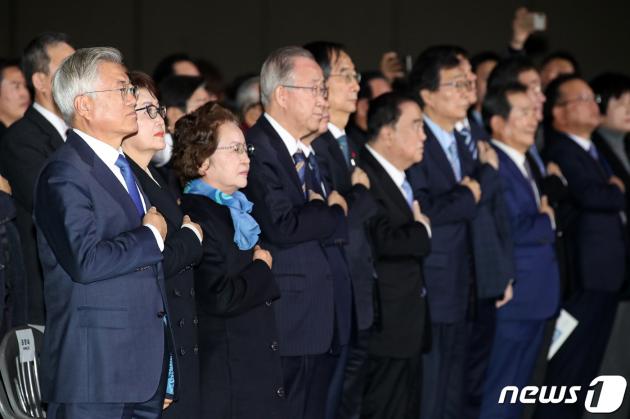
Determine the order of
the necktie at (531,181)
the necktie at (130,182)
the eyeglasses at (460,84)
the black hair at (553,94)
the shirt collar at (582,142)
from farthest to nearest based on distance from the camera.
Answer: the black hair at (553,94) → the shirt collar at (582,142) → the necktie at (531,181) → the eyeglasses at (460,84) → the necktie at (130,182)

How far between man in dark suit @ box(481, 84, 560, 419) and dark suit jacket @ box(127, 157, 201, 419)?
6.88 feet

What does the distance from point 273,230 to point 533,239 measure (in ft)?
5.46

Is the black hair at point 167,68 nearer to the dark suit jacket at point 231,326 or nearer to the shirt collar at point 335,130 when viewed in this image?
the shirt collar at point 335,130

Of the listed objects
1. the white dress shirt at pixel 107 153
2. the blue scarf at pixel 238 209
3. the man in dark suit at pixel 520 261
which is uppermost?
the white dress shirt at pixel 107 153

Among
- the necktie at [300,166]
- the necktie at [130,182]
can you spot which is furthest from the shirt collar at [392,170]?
the necktie at [130,182]

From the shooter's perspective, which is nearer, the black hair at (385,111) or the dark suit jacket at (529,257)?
the black hair at (385,111)

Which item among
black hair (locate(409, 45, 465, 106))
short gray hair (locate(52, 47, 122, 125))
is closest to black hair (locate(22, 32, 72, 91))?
short gray hair (locate(52, 47, 122, 125))

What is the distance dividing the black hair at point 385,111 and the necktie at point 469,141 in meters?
0.42

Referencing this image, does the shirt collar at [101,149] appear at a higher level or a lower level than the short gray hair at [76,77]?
lower

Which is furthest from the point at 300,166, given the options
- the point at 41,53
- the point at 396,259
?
the point at 41,53

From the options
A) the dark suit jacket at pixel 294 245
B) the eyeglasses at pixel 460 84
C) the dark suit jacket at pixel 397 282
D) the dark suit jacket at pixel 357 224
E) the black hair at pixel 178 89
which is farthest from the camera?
the eyeglasses at pixel 460 84

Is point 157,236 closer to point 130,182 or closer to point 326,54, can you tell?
point 130,182

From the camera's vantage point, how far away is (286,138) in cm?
383

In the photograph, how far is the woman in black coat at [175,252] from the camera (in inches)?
118
